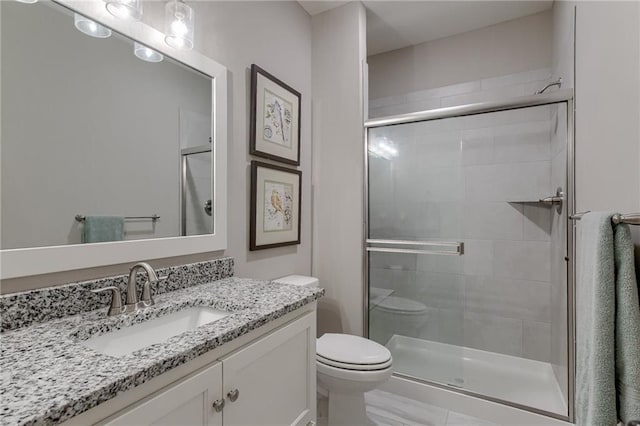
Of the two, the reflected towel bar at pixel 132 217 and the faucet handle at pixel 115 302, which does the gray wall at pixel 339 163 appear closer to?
the reflected towel bar at pixel 132 217

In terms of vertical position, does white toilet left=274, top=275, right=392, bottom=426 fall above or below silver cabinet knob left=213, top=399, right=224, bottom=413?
below

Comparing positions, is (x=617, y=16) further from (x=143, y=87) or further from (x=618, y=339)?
(x=143, y=87)

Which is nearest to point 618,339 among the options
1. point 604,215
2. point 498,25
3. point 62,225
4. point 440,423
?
point 604,215

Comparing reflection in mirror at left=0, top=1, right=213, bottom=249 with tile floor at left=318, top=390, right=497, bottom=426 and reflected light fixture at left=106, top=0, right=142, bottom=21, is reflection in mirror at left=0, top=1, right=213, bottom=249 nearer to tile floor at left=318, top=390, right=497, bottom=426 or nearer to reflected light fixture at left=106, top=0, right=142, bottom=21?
reflected light fixture at left=106, top=0, right=142, bottom=21

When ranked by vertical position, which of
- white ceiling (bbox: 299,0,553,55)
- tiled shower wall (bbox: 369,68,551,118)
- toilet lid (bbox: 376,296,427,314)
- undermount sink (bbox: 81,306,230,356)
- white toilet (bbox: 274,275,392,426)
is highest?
white ceiling (bbox: 299,0,553,55)

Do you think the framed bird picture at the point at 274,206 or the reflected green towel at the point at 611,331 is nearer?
the reflected green towel at the point at 611,331

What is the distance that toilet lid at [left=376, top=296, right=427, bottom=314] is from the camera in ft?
7.20

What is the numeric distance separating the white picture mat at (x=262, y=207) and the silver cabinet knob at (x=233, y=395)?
90 cm

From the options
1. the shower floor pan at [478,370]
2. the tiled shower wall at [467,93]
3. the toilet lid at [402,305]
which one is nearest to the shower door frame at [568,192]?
the shower floor pan at [478,370]

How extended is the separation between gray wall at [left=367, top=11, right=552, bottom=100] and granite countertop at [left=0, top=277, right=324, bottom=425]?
2.25 metres

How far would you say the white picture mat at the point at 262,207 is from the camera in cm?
172

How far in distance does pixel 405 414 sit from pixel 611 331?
1.44 metres

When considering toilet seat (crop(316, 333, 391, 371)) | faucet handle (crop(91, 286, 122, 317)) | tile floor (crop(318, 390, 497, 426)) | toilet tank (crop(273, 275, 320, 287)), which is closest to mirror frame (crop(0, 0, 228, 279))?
faucet handle (crop(91, 286, 122, 317))

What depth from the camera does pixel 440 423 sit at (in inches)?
68.1
